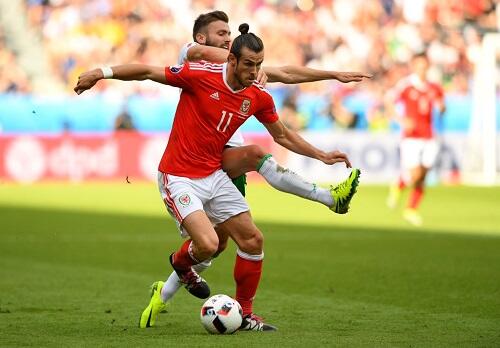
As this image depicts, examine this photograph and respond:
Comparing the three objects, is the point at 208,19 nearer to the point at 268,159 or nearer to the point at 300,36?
the point at 268,159

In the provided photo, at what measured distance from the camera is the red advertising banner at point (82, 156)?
24828 mm

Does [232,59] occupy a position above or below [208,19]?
below

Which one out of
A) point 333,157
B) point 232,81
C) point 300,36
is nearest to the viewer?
point 232,81

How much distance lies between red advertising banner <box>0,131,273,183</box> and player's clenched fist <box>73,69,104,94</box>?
18.0m

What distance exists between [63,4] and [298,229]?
1407cm

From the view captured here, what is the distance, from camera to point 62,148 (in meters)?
25.1

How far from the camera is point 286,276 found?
10.9 m

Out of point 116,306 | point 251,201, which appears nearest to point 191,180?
point 116,306

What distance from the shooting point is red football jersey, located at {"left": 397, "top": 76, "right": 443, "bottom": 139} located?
1864 centimetres

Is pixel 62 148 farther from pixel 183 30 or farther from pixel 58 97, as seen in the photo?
pixel 183 30

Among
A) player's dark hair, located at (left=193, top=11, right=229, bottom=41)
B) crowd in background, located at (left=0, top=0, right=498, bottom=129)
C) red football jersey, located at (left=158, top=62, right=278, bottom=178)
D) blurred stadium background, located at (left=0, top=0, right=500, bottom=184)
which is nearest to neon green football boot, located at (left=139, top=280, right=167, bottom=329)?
red football jersey, located at (left=158, top=62, right=278, bottom=178)

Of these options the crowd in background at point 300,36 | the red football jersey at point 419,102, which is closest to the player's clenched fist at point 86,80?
the red football jersey at point 419,102

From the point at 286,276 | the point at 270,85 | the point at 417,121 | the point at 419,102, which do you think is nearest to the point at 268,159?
the point at 286,276

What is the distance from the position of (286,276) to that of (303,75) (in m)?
3.49
